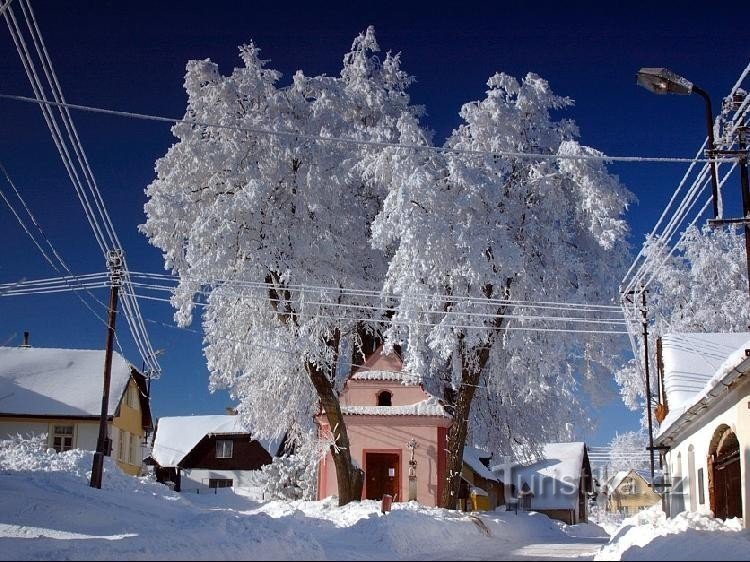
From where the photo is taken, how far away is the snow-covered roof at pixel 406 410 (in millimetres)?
31672

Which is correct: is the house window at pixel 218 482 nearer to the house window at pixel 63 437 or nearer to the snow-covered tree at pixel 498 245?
the house window at pixel 63 437

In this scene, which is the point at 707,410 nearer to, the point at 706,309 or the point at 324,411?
the point at 324,411

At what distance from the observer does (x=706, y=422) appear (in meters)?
20.2

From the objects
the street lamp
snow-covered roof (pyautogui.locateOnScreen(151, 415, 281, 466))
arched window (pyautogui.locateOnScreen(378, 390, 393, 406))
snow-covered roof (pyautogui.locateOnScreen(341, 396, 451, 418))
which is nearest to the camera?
the street lamp

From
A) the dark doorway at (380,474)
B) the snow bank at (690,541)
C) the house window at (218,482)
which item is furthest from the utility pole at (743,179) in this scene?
the house window at (218,482)

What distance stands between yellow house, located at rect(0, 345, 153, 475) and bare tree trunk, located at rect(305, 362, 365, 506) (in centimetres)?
1598

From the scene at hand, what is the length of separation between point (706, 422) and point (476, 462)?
1299 inches

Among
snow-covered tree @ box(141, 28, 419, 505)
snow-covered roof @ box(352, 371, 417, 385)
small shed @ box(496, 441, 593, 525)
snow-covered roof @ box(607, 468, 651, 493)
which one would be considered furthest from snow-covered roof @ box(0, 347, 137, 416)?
snow-covered roof @ box(607, 468, 651, 493)

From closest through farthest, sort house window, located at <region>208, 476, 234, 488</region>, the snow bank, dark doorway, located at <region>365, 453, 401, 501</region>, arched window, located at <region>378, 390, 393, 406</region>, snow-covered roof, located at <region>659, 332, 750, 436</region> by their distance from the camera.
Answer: the snow bank, snow-covered roof, located at <region>659, 332, 750, 436</region>, dark doorway, located at <region>365, 453, 401, 501</region>, arched window, located at <region>378, 390, 393, 406</region>, house window, located at <region>208, 476, 234, 488</region>

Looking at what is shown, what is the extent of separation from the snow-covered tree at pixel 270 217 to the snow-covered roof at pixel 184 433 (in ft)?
95.9

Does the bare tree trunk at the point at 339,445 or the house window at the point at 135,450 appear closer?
the bare tree trunk at the point at 339,445

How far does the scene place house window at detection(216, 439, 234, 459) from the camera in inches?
2354

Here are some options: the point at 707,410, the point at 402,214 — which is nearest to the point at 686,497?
the point at 707,410

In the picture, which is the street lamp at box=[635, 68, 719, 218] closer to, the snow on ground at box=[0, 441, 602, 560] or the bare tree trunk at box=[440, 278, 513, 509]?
the snow on ground at box=[0, 441, 602, 560]
